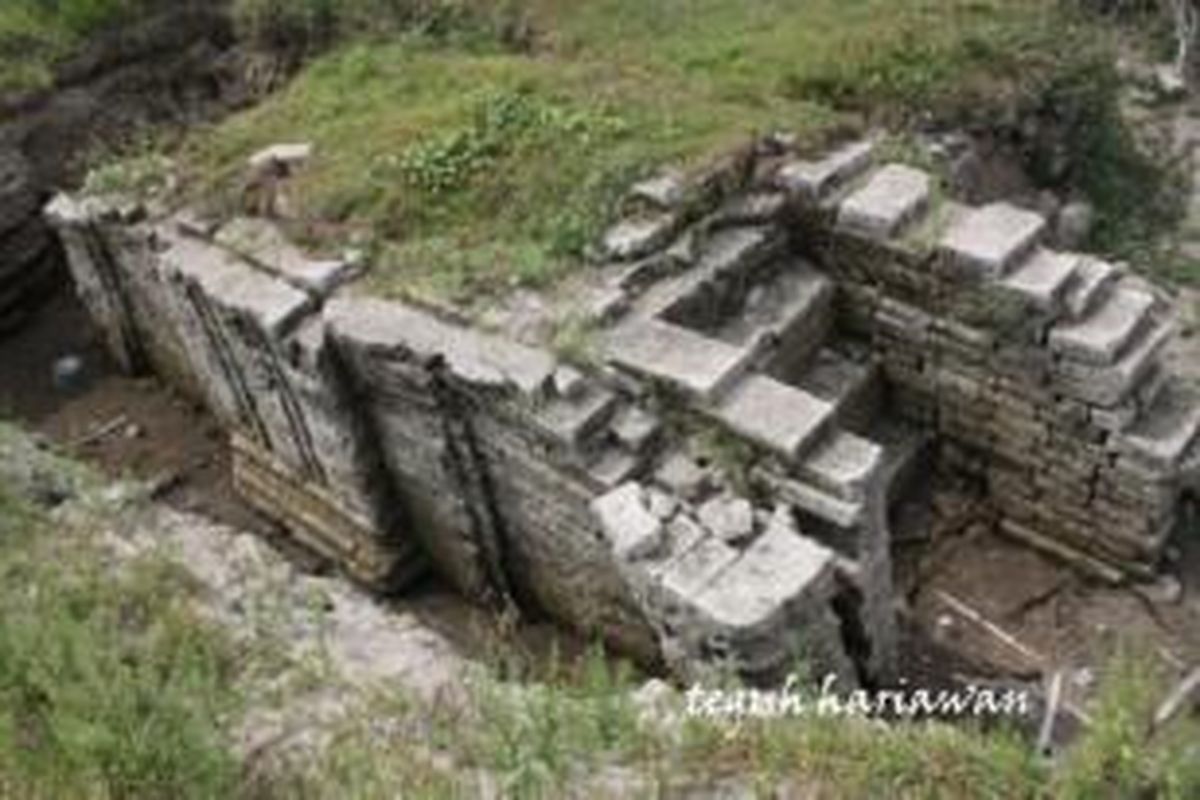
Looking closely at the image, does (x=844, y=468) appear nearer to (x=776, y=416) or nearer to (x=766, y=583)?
(x=776, y=416)

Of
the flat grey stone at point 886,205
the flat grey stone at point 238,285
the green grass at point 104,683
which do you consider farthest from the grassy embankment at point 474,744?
the flat grey stone at point 886,205

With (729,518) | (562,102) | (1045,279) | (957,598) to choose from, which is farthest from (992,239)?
(562,102)

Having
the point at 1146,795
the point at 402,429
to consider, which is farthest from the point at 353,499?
the point at 1146,795

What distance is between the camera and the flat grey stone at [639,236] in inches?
298

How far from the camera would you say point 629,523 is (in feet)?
21.4

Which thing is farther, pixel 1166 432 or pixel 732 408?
pixel 1166 432

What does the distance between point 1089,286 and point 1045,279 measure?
0.20 metres

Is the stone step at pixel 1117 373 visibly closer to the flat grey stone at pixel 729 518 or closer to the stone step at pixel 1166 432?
the stone step at pixel 1166 432

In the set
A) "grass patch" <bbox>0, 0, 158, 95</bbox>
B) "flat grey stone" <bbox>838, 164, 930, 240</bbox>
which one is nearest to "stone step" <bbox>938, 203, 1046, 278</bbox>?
"flat grey stone" <bbox>838, 164, 930, 240</bbox>

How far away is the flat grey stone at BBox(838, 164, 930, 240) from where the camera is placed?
757cm

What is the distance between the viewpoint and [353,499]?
8148 millimetres

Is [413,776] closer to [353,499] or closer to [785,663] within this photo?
[785,663]

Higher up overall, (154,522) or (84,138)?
(84,138)

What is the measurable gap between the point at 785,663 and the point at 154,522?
3.47 m
